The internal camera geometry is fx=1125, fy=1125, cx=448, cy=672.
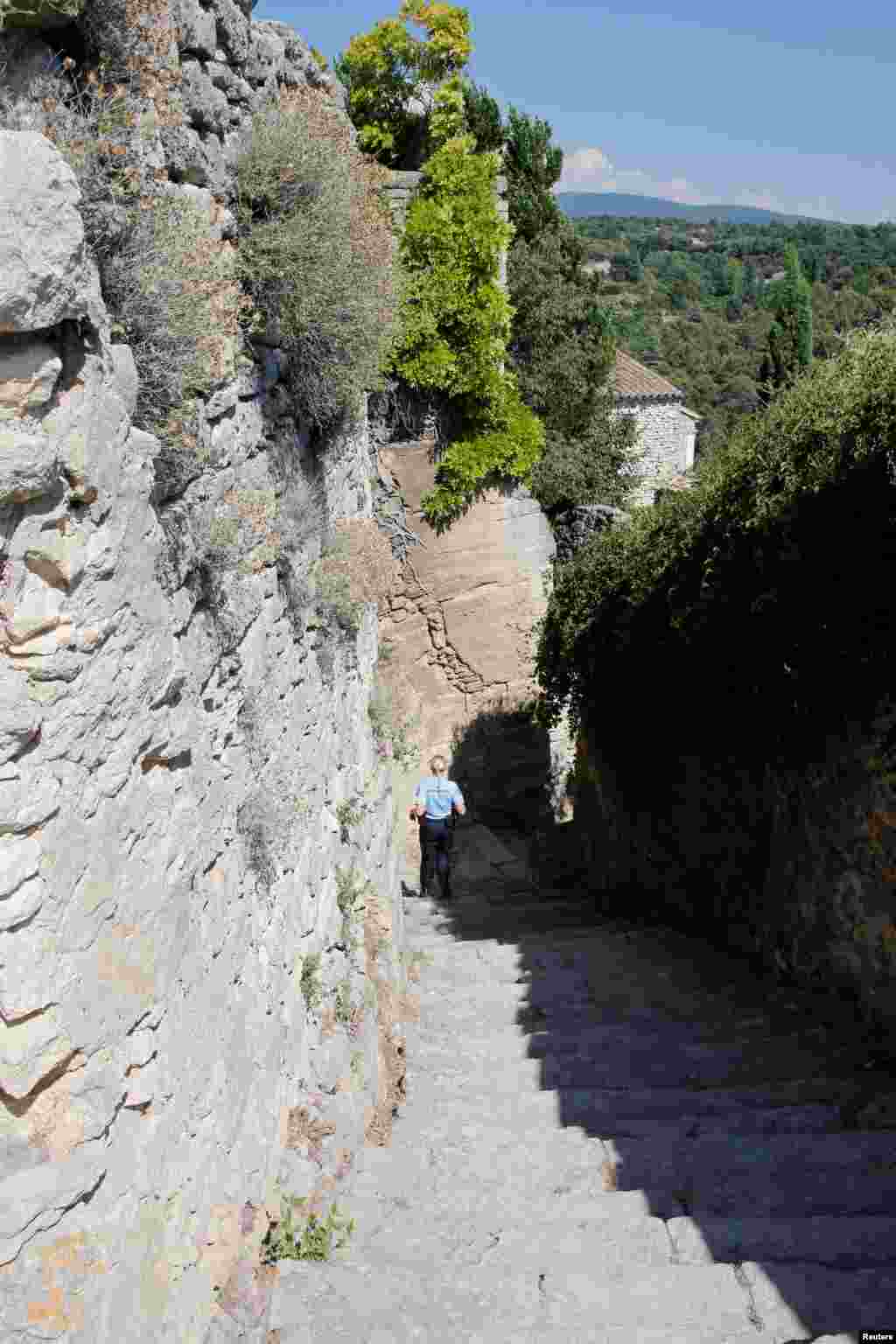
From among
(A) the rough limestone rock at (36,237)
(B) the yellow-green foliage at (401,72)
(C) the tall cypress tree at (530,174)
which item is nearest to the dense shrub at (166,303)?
(A) the rough limestone rock at (36,237)

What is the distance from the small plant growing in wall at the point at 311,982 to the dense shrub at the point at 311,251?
2538 mm

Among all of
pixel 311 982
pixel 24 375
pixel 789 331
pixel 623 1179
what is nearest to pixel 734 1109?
pixel 623 1179

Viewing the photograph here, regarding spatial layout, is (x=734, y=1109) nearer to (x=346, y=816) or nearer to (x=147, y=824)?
(x=346, y=816)

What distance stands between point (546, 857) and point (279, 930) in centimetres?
926

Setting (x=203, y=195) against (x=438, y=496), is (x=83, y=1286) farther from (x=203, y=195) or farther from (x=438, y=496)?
(x=438, y=496)

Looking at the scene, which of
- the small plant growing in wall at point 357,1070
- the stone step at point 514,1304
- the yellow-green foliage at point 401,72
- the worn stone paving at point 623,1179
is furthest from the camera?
the yellow-green foliage at point 401,72

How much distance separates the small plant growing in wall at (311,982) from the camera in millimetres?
4805

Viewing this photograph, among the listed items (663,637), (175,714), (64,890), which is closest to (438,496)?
(663,637)

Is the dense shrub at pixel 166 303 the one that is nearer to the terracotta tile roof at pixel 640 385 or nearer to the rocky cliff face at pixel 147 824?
the rocky cliff face at pixel 147 824

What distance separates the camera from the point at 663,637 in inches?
321

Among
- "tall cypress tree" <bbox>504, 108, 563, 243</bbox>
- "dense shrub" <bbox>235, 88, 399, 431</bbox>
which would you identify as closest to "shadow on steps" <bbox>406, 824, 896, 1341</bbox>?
"dense shrub" <bbox>235, 88, 399, 431</bbox>

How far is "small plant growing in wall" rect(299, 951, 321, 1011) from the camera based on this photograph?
480 cm

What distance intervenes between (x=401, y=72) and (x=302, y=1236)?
1138cm

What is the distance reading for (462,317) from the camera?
11844 mm
